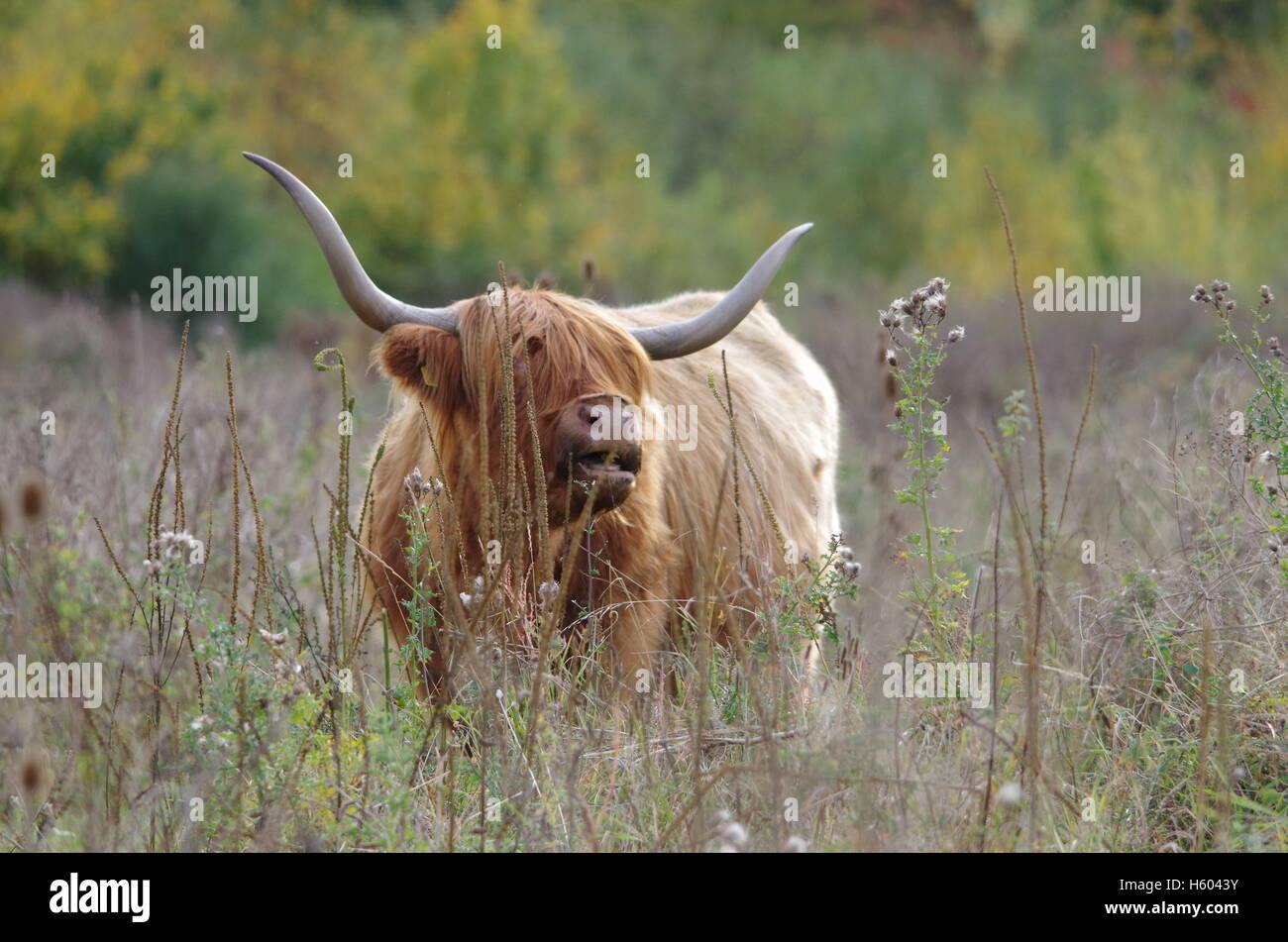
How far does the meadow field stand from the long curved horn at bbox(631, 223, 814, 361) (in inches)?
19.4

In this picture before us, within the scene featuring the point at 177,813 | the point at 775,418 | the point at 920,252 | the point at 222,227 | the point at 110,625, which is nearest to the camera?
the point at 177,813

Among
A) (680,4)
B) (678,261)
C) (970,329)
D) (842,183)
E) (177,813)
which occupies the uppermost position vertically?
(680,4)

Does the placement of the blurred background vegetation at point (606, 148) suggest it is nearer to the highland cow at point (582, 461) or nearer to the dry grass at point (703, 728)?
the highland cow at point (582, 461)

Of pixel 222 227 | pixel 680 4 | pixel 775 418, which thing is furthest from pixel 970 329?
pixel 680 4

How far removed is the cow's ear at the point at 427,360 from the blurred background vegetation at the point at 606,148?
7.83 meters

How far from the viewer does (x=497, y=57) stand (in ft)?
84.5

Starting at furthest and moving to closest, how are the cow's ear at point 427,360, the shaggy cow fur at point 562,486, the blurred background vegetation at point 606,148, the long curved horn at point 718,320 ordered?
1. the blurred background vegetation at point 606,148
2. the long curved horn at point 718,320
3. the cow's ear at point 427,360
4. the shaggy cow fur at point 562,486

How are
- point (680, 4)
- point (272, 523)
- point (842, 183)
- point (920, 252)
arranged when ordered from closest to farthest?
point (272, 523)
point (920, 252)
point (842, 183)
point (680, 4)

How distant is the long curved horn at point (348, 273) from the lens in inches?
173

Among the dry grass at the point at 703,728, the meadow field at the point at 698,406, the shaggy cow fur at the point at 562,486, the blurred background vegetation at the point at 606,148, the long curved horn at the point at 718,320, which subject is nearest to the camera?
the dry grass at the point at 703,728

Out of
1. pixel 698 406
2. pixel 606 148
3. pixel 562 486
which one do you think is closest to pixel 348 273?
pixel 562 486

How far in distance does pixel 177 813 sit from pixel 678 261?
26.4 meters

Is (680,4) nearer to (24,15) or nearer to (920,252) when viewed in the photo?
(920,252)

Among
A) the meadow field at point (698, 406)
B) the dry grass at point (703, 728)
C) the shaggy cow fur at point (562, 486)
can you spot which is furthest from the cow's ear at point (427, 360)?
the dry grass at point (703, 728)
